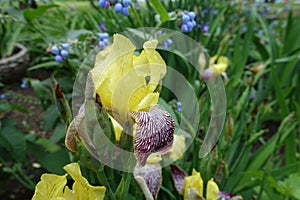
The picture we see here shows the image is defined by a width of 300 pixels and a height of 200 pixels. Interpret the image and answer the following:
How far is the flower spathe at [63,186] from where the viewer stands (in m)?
0.58

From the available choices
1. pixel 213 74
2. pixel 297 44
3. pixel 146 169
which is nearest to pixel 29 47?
pixel 213 74

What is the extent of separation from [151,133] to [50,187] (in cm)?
16

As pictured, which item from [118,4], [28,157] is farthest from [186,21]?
[28,157]

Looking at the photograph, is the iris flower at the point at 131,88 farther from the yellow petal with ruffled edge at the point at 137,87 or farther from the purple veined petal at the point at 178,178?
the purple veined petal at the point at 178,178

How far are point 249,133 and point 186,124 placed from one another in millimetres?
209

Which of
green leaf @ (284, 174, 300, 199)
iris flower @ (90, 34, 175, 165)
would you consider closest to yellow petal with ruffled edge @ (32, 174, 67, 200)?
iris flower @ (90, 34, 175, 165)

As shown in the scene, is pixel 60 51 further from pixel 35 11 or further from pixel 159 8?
pixel 159 8

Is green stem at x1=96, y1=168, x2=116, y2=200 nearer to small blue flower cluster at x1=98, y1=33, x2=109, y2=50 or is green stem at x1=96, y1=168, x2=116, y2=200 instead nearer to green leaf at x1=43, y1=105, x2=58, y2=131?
small blue flower cluster at x1=98, y1=33, x2=109, y2=50

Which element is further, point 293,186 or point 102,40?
point 102,40

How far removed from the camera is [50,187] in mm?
590

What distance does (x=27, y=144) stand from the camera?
126 cm

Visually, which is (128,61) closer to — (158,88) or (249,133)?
(158,88)

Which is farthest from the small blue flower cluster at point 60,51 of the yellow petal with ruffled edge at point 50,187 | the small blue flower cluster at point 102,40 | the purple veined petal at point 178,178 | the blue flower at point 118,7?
the yellow petal with ruffled edge at point 50,187

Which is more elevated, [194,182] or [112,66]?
[112,66]
